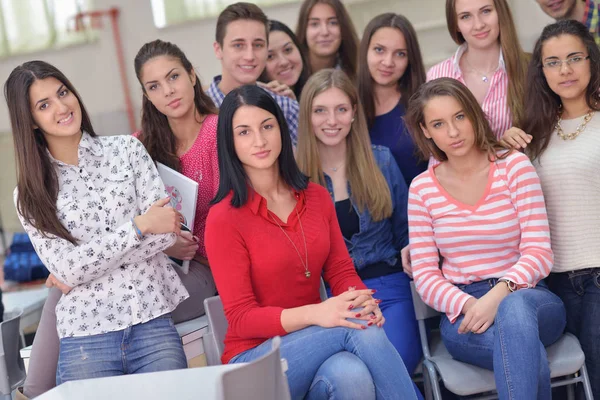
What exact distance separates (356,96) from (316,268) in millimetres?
866

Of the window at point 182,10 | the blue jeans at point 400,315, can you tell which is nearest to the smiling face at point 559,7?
the blue jeans at point 400,315

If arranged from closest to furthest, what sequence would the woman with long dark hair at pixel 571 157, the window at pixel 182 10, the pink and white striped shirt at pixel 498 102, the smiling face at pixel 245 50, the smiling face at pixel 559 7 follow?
the woman with long dark hair at pixel 571 157
the pink and white striped shirt at pixel 498 102
the smiling face at pixel 245 50
the smiling face at pixel 559 7
the window at pixel 182 10

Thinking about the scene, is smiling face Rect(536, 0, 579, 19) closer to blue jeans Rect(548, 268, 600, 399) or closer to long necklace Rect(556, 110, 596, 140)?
long necklace Rect(556, 110, 596, 140)

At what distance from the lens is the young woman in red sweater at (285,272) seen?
197 cm

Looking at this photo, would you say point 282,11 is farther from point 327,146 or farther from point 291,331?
point 291,331

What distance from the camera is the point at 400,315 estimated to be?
8.39ft

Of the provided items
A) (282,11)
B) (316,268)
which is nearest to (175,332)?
(316,268)

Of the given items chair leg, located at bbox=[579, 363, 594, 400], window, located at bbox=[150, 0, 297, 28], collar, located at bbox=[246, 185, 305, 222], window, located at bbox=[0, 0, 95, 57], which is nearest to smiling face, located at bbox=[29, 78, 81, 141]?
collar, located at bbox=[246, 185, 305, 222]

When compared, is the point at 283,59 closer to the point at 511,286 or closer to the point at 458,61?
the point at 458,61

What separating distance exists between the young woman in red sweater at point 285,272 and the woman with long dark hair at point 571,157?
2.35ft

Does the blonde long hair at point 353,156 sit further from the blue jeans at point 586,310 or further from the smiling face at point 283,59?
the blue jeans at point 586,310

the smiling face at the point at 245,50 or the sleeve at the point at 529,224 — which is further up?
the smiling face at the point at 245,50

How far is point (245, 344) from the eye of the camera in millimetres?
2105

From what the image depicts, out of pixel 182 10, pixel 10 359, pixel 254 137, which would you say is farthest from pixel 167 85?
pixel 182 10
